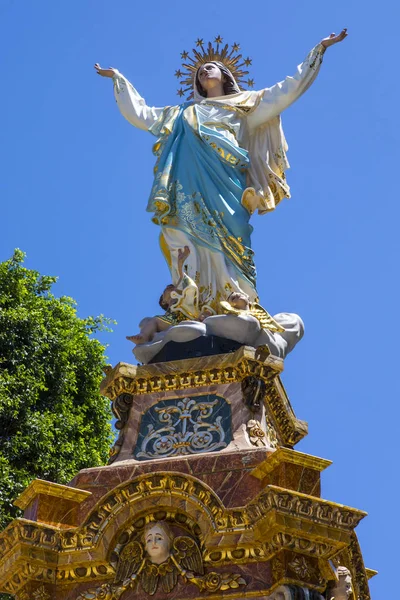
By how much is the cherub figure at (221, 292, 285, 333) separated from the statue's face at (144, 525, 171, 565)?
8.71 ft

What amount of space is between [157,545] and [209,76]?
6.30 meters

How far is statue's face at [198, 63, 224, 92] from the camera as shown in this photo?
1406 cm

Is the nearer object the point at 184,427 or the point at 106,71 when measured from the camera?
the point at 184,427

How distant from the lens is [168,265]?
1264cm

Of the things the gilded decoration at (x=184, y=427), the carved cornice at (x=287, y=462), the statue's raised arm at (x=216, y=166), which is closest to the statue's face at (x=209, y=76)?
the statue's raised arm at (x=216, y=166)

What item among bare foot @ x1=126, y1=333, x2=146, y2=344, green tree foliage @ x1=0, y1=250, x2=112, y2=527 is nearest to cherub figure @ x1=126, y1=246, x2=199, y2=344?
bare foot @ x1=126, y1=333, x2=146, y2=344

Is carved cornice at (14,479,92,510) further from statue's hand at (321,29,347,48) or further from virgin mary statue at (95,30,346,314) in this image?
statue's hand at (321,29,347,48)

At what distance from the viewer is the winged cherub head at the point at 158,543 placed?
9531 mm

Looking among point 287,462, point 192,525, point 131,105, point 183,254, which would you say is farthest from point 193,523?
point 131,105

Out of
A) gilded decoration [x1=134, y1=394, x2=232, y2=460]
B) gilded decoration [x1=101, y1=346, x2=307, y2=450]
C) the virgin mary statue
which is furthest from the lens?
the virgin mary statue

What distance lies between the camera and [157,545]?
953 cm

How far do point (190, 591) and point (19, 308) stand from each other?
11.1 m

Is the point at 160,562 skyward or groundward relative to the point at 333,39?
groundward

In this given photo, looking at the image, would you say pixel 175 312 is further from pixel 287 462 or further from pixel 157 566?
pixel 157 566
